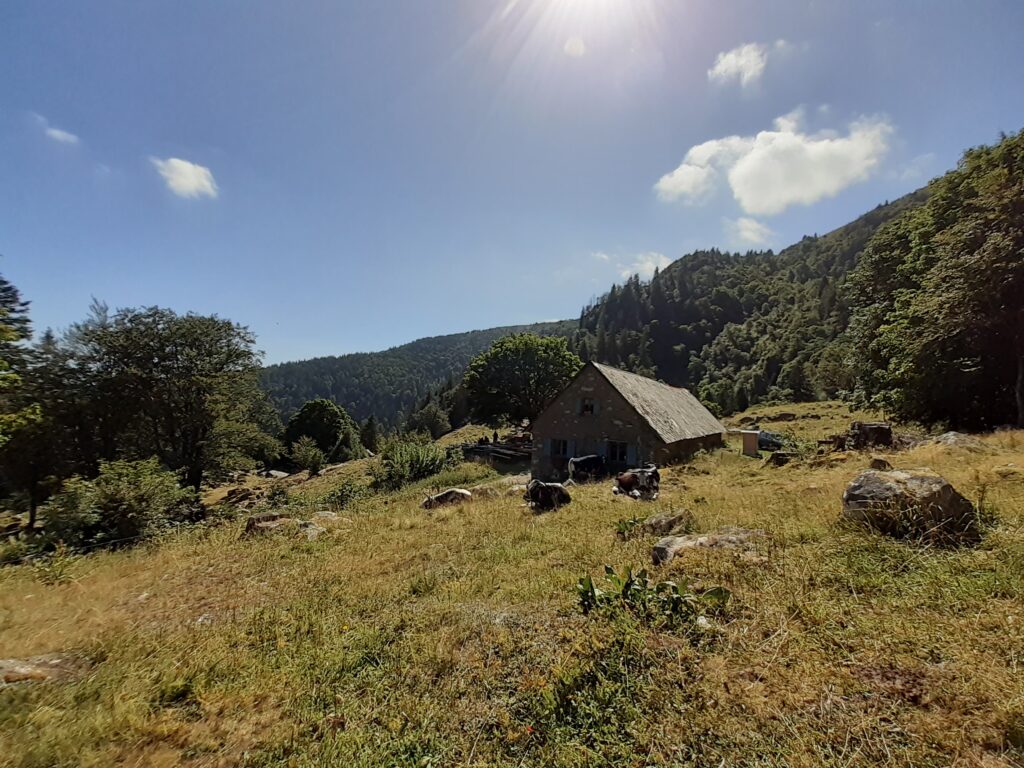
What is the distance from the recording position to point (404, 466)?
26469 mm

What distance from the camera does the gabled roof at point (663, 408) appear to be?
24625 mm

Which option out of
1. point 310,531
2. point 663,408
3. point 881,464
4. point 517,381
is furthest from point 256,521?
point 517,381

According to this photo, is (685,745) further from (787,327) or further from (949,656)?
(787,327)

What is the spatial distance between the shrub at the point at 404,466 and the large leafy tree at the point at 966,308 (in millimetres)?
24872

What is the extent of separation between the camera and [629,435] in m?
24.1

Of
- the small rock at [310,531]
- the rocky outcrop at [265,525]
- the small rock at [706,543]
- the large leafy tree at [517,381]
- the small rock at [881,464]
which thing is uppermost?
the large leafy tree at [517,381]

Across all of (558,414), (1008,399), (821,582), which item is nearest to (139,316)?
(558,414)

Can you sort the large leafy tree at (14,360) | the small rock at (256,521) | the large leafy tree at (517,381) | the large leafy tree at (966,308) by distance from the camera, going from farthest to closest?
1. the large leafy tree at (517,381)
2. the large leafy tree at (14,360)
3. the large leafy tree at (966,308)
4. the small rock at (256,521)

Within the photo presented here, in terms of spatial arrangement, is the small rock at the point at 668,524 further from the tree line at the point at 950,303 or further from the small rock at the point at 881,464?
the tree line at the point at 950,303

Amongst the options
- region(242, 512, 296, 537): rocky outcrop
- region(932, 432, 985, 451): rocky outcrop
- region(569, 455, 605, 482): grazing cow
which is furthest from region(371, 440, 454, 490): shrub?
region(932, 432, 985, 451): rocky outcrop

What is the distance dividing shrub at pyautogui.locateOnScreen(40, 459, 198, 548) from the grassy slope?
194 inches

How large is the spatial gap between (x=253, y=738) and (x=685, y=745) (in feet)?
12.2

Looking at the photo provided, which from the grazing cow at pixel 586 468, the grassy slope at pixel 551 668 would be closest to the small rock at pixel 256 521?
the grassy slope at pixel 551 668

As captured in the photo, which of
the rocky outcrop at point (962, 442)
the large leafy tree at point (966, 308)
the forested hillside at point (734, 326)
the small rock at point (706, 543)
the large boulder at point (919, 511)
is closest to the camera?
the large boulder at point (919, 511)
